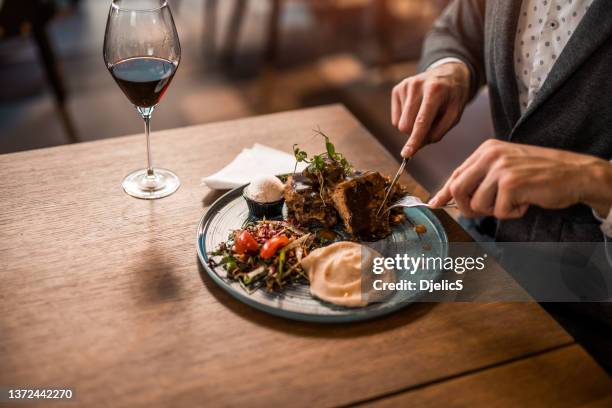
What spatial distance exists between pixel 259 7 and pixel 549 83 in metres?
4.19

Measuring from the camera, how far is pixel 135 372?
36.7 inches

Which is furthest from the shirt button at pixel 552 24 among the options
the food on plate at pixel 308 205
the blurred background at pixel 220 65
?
the blurred background at pixel 220 65

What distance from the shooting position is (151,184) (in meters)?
1.37

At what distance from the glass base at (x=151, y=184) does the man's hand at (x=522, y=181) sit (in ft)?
1.97

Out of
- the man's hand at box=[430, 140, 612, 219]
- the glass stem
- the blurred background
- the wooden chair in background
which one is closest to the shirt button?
the man's hand at box=[430, 140, 612, 219]

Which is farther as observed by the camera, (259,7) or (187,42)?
(259,7)

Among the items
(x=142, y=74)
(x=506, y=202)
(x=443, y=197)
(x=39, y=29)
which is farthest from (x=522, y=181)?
(x=39, y=29)

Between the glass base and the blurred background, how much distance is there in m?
1.71

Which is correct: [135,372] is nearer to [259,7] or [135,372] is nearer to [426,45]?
[426,45]

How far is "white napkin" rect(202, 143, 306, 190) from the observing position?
135cm

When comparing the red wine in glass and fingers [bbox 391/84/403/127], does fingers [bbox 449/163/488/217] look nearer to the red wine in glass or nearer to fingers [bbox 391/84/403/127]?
fingers [bbox 391/84/403/127]

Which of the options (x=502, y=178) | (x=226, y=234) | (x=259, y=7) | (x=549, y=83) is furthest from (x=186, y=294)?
(x=259, y=7)

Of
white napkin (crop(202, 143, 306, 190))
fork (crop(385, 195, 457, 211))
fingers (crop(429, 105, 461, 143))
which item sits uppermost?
fingers (crop(429, 105, 461, 143))

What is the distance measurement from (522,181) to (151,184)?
0.78 meters
